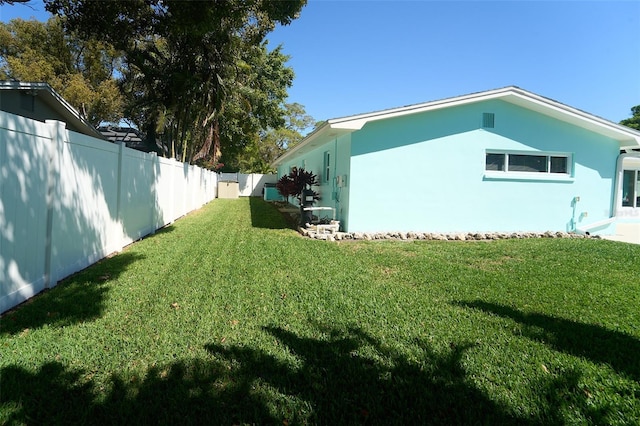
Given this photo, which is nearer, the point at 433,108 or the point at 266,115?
the point at 433,108

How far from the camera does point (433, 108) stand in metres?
9.50

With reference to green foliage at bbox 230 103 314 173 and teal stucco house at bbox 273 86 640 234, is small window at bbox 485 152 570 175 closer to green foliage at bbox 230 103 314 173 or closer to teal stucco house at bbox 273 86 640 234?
teal stucco house at bbox 273 86 640 234

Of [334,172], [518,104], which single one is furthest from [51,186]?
[518,104]

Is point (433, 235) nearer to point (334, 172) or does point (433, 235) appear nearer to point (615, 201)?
point (334, 172)

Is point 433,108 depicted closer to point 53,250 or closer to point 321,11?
point 321,11

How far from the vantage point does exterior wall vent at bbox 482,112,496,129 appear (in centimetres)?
1010

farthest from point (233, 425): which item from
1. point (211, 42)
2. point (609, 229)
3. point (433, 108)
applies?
point (609, 229)

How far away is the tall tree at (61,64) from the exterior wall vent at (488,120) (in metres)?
20.4

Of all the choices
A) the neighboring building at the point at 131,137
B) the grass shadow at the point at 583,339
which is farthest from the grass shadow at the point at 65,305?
the neighboring building at the point at 131,137

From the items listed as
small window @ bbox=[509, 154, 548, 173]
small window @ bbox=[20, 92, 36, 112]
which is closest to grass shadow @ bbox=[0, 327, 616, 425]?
small window @ bbox=[509, 154, 548, 173]

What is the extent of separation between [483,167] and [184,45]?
9.99 m

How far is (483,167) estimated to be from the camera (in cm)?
1019

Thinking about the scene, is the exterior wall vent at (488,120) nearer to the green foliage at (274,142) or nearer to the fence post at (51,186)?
the fence post at (51,186)

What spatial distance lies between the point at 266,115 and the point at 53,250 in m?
22.3
